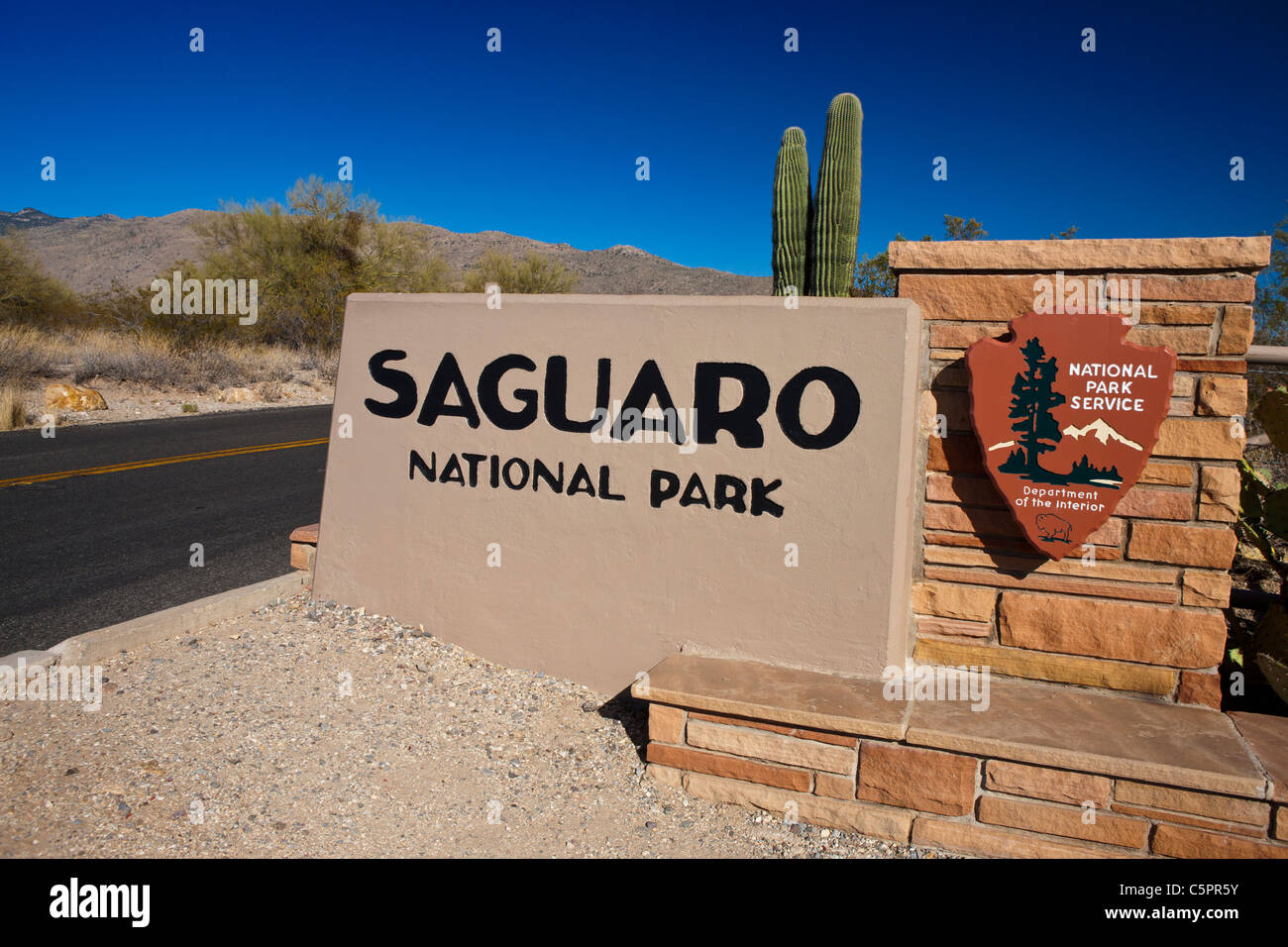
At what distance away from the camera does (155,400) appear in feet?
51.6

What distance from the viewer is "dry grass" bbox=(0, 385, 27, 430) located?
11.7 metres

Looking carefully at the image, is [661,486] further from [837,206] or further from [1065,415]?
[837,206]

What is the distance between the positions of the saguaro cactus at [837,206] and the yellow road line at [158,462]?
7.21 meters

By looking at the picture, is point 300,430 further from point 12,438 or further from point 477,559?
point 477,559

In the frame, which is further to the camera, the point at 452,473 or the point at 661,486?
the point at 452,473

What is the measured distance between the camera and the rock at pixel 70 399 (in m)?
13.5

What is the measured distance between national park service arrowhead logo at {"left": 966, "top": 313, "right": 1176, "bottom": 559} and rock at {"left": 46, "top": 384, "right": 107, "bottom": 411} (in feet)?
49.1

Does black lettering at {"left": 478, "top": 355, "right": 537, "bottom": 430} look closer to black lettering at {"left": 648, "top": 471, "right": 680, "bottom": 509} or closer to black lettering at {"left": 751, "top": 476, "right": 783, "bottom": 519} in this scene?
black lettering at {"left": 648, "top": 471, "right": 680, "bottom": 509}

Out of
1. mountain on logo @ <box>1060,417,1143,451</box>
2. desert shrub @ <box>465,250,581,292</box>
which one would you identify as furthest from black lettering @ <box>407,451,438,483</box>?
desert shrub @ <box>465,250,581,292</box>

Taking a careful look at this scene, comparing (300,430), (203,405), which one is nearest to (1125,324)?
(300,430)

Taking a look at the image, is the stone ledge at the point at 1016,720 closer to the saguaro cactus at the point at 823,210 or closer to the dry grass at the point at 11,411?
the saguaro cactus at the point at 823,210

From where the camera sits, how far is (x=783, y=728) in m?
3.07

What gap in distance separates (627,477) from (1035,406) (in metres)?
1.74

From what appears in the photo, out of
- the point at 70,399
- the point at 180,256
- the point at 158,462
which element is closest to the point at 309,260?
the point at 70,399
